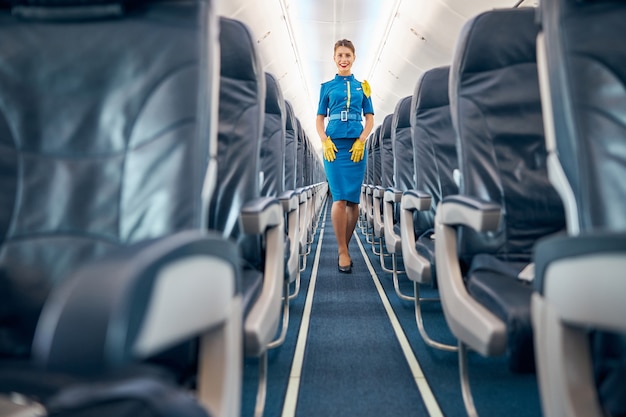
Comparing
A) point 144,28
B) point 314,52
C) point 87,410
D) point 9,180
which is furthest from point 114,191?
point 314,52

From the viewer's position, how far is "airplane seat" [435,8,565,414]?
144 cm

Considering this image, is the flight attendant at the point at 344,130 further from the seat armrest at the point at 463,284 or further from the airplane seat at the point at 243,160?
the seat armrest at the point at 463,284

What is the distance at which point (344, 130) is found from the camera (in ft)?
12.5

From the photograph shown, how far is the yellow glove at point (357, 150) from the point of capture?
12.4 ft

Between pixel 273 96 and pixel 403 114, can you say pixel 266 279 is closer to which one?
pixel 273 96

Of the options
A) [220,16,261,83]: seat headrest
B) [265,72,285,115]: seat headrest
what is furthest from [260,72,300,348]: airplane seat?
[220,16,261,83]: seat headrest

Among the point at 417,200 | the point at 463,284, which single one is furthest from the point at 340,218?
the point at 463,284

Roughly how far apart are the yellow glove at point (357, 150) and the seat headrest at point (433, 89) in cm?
135

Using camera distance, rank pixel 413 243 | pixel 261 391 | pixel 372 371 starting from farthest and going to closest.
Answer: pixel 413 243, pixel 372 371, pixel 261 391

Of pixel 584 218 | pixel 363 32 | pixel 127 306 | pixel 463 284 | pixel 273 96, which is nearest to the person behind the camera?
pixel 127 306

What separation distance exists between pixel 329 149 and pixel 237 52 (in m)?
2.19

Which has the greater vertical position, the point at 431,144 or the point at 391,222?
the point at 431,144

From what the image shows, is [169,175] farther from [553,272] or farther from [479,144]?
[479,144]

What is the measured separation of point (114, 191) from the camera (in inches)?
40.6
